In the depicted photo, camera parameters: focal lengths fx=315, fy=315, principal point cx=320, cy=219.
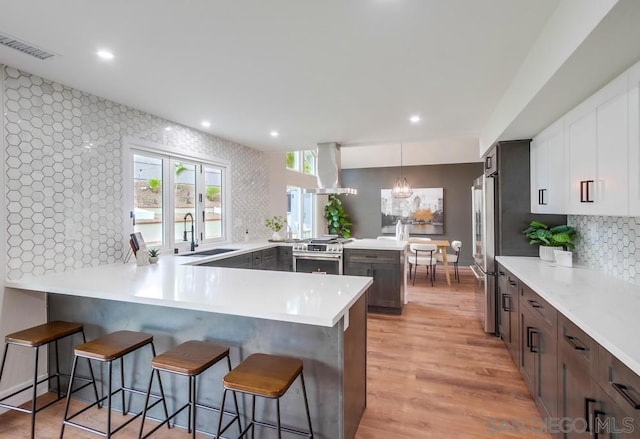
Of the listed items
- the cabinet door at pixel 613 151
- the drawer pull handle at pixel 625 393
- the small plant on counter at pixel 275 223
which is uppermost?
the cabinet door at pixel 613 151

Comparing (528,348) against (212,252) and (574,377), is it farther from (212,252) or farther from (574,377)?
(212,252)

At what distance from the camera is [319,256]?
14.1 ft

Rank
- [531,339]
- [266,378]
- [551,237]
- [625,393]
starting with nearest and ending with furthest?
[625,393] → [266,378] → [531,339] → [551,237]

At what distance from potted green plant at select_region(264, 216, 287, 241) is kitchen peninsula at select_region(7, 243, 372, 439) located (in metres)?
2.45

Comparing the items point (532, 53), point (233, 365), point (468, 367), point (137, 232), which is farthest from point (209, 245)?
point (532, 53)

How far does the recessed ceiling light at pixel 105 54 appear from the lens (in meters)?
1.99

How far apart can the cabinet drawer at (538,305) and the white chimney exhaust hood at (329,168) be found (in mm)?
2726

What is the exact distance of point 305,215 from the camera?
7750 mm

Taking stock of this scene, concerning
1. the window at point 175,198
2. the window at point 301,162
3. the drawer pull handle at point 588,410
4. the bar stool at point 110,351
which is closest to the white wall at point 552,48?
the drawer pull handle at point 588,410

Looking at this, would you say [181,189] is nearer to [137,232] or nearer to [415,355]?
[137,232]

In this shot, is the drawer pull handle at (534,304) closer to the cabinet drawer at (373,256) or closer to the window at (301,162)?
the cabinet drawer at (373,256)

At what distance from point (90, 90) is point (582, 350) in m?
3.62

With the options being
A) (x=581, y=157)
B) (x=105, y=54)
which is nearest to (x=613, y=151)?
(x=581, y=157)

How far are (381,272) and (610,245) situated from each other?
2.30 meters
